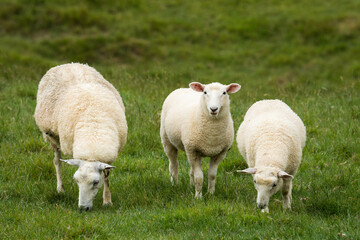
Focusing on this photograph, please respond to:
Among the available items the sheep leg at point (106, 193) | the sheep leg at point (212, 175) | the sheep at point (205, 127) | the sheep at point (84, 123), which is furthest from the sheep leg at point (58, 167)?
the sheep leg at point (212, 175)

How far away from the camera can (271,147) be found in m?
5.77

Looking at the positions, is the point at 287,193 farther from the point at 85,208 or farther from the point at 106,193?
the point at 85,208

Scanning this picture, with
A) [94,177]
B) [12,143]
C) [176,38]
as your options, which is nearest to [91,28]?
[176,38]

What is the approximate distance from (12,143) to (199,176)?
3.00 m

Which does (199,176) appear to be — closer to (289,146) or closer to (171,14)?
(289,146)

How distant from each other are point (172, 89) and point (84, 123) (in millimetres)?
4819

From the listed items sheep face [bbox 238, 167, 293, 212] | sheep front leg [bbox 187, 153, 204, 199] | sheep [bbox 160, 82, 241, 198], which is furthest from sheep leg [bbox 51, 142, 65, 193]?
sheep face [bbox 238, 167, 293, 212]

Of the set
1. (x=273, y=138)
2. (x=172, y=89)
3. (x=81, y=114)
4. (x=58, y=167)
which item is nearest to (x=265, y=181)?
(x=273, y=138)

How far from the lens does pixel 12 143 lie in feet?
25.6

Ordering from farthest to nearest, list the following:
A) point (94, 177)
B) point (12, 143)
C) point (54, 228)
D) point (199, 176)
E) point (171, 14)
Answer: point (171, 14) → point (12, 143) → point (199, 176) → point (94, 177) → point (54, 228)

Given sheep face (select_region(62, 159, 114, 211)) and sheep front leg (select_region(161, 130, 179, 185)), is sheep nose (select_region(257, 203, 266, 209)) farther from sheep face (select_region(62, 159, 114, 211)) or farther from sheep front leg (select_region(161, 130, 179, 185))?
sheep front leg (select_region(161, 130, 179, 185))

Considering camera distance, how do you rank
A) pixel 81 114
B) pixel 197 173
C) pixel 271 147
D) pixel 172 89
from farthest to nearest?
pixel 172 89
pixel 197 173
pixel 81 114
pixel 271 147

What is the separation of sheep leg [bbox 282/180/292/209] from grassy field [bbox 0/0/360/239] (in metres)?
0.10

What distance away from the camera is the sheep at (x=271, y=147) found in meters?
5.38
